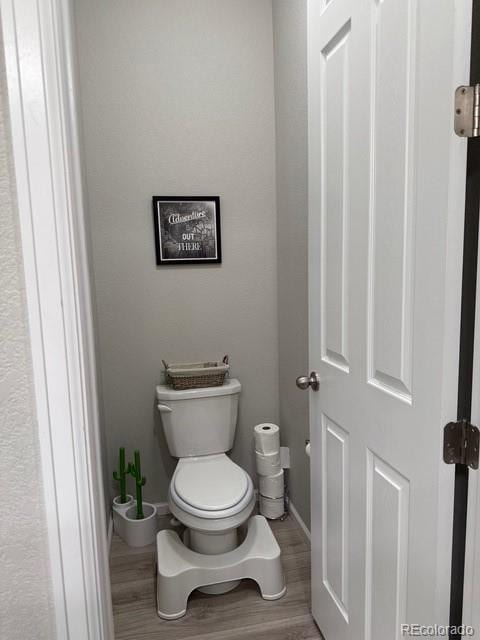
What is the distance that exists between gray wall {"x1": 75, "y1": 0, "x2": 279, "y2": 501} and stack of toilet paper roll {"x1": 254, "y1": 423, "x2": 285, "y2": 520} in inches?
8.1

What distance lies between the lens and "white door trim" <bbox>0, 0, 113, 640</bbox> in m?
0.55

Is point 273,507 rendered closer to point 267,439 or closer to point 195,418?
point 267,439

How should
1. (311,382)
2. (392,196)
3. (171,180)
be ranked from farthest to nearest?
1. (171,180)
2. (311,382)
3. (392,196)

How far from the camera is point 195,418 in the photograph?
7.00ft

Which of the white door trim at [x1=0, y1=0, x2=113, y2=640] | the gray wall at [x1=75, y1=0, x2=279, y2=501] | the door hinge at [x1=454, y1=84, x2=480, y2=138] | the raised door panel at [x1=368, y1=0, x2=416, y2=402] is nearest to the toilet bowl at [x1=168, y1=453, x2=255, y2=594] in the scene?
the gray wall at [x1=75, y1=0, x2=279, y2=501]

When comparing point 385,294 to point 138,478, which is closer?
point 385,294

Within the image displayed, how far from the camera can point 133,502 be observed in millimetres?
2264

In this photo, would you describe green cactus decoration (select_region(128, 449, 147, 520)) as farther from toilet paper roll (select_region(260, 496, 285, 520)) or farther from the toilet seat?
toilet paper roll (select_region(260, 496, 285, 520))

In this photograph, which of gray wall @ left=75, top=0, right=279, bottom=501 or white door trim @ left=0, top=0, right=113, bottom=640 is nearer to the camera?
white door trim @ left=0, top=0, right=113, bottom=640

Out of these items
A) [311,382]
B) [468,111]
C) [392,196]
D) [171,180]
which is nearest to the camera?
[468,111]

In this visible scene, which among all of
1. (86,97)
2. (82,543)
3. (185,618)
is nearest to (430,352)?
(82,543)

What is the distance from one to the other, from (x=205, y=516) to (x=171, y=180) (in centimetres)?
155

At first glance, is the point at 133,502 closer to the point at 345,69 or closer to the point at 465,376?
the point at 465,376

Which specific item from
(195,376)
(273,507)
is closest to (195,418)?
(195,376)
